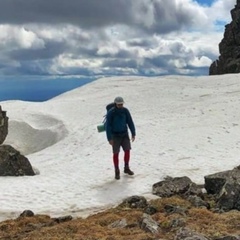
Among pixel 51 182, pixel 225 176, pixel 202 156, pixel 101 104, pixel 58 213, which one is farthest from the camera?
pixel 101 104

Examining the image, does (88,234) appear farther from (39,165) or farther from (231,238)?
(39,165)

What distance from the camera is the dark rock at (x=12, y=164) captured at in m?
21.2

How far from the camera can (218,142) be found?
2714cm

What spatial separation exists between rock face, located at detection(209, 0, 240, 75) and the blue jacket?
59289 mm

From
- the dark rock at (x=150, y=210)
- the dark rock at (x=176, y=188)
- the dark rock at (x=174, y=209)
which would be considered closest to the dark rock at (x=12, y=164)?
the dark rock at (x=176, y=188)

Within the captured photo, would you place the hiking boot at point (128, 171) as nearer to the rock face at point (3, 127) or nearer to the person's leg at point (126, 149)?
the person's leg at point (126, 149)

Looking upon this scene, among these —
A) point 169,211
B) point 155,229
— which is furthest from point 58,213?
point 155,229

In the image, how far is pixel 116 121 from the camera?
19.4 meters

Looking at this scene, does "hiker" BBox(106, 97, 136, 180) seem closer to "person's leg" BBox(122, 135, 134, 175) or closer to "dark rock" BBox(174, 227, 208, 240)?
"person's leg" BBox(122, 135, 134, 175)

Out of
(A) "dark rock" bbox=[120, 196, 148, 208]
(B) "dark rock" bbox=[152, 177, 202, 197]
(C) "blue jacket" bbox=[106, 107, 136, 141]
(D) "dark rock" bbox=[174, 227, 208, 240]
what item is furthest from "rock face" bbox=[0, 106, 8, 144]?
(D) "dark rock" bbox=[174, 227, 208, 240]

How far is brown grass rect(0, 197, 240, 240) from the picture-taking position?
11.6 metres

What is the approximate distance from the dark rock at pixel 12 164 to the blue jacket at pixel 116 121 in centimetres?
437

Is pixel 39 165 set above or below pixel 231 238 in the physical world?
below

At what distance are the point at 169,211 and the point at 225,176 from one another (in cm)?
342
